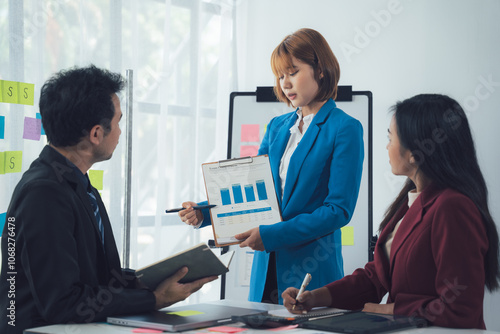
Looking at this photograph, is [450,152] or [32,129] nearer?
[450,152]

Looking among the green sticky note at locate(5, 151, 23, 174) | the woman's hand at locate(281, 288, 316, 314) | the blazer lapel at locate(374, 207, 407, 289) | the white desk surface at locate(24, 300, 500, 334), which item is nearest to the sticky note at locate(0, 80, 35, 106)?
the green sticky note at locate(5, 151, 23, 174)

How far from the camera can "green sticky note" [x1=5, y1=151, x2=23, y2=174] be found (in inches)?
98.6

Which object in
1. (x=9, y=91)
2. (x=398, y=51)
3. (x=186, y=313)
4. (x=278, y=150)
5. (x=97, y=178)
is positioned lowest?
(x=186, y=313)

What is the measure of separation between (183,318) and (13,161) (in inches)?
58.9

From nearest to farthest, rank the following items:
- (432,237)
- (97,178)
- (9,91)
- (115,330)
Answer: (115,330) < (432,237) < (9,91) < (97,178)

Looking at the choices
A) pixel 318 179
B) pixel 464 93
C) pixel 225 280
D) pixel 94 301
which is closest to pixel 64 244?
pixel 94 301

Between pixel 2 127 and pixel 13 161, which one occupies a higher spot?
pixel 2 127

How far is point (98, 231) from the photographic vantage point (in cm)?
154

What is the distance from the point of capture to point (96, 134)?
5.22 ft

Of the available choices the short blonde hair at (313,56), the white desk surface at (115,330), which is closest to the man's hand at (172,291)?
the white desk surface at (115,330)

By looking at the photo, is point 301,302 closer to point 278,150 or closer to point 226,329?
point 226,329

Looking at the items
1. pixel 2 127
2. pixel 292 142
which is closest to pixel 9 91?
pixel 2 127

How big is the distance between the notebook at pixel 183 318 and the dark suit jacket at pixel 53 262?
45 mm

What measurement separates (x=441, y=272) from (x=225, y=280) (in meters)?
2.23
